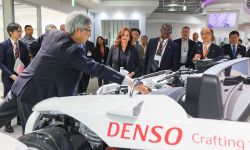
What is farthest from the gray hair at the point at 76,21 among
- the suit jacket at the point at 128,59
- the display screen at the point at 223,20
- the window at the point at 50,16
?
the display screen at the point at 223,20

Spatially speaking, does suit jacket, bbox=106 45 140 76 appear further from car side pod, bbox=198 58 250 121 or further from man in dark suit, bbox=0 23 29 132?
car side pod, bbox=198 58 250 121

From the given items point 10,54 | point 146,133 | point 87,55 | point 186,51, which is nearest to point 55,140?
point 146,133

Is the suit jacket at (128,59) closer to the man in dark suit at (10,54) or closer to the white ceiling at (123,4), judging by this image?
the man in dark suit at (10,54)

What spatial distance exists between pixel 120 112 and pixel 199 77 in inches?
16.7

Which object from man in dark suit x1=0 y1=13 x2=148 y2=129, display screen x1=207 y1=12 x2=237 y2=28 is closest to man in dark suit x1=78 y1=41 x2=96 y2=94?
man in dark suit x1=0 y1=13 x2=148 y2=129

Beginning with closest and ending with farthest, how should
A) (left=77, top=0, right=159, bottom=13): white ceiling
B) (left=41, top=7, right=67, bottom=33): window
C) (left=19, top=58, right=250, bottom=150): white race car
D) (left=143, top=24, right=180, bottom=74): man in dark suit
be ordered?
(left=19, top=58, right=250, bottom=150): white race car, (left=143, top=24, right=180, bottom=74): man in dark suit, (left=41, top=7, right=67, bottom=33): window, (left=77, top=0, right=159, bottom=13): white ceiling

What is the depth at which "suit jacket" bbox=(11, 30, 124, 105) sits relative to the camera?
2.22 metres

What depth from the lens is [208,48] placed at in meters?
4.30

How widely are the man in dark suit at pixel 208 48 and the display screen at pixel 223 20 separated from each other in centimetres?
626

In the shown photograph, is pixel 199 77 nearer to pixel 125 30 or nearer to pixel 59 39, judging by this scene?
pixel 59 39

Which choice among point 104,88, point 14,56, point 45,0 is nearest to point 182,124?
point 104,88

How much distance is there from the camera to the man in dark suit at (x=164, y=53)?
4.37 metres

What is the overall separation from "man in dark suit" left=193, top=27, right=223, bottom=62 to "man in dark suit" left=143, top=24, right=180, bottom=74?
0.35 meters

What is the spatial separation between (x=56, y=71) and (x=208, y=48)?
262 cm
